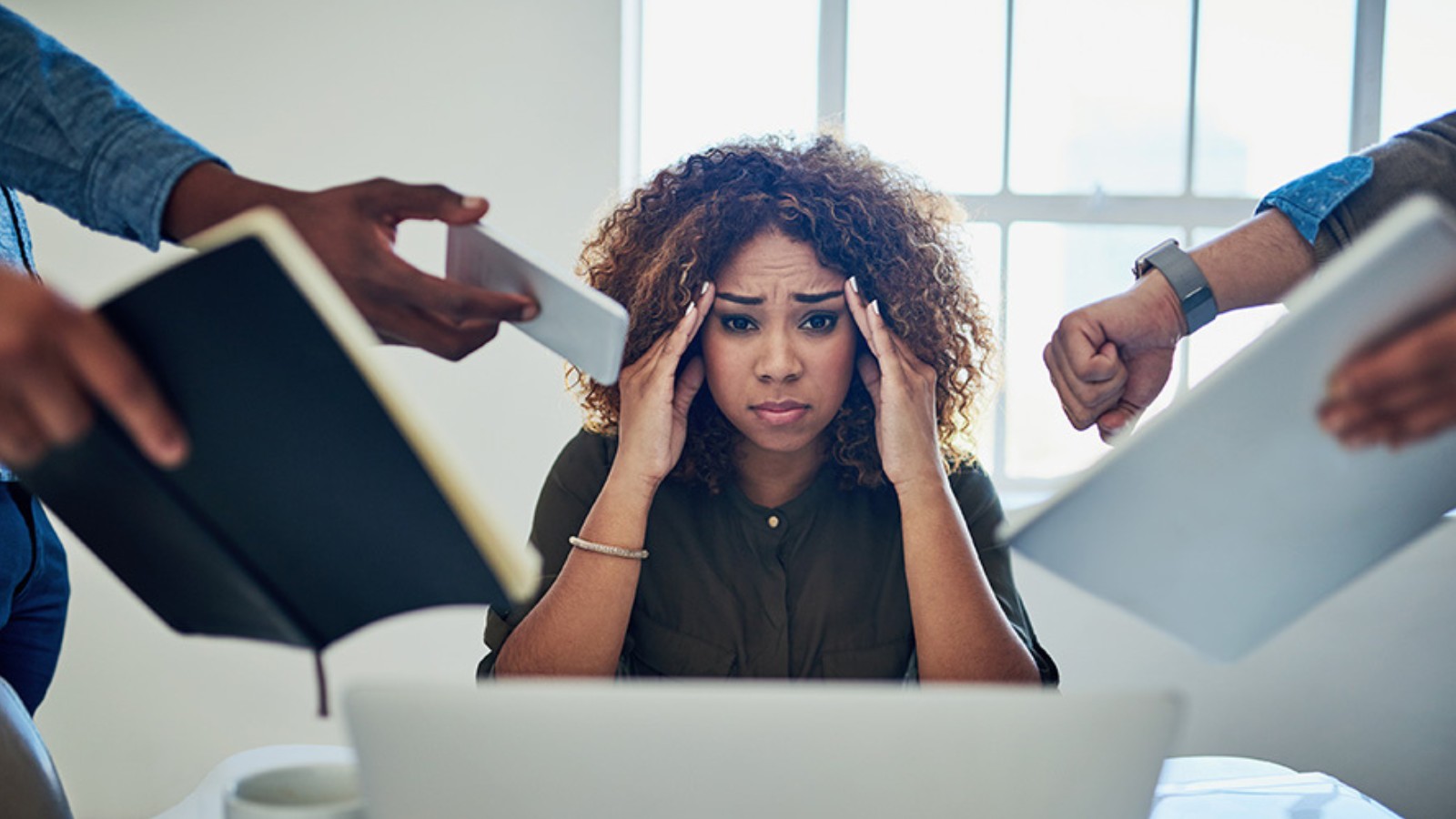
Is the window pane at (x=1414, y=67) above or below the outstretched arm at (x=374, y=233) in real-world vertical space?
above

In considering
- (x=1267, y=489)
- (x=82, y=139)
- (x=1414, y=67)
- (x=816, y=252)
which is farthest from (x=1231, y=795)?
(x=1414, y=67)

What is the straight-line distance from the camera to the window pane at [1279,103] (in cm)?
292

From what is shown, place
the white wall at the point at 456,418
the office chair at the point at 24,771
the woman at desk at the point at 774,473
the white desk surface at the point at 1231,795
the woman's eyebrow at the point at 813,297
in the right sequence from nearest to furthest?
the office chair at the point at 24,771
the white desk surface at the point at 1231,795
the woman at desk at the point at 774,473
the woman's eyebrow at the point at 813,297
the white wall at the point at 456,418

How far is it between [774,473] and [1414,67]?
2.40 m

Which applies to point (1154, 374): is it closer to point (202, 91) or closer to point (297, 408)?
point (297, 408)

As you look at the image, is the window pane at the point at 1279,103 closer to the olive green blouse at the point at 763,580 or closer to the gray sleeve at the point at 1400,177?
the olive green blouse at the point at 763,580

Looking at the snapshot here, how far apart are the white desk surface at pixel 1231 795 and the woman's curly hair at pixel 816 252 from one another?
546mm

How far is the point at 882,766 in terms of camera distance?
19.0 inches

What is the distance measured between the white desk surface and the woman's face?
0.59 m

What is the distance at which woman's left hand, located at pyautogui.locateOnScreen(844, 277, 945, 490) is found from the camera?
140 cm

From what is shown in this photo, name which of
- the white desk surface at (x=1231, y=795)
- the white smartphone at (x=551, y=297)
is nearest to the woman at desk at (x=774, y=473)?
the white desk surface at (x=1231, y=795)

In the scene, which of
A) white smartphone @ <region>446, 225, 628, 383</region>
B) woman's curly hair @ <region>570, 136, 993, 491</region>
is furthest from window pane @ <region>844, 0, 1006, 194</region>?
white smartphone @ <region>446, 225, 628, 383</region>

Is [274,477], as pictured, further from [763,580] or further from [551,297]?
[763,580]

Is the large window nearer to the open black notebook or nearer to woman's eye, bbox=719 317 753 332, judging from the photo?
woman's eye, bbox=719 317 753 332
